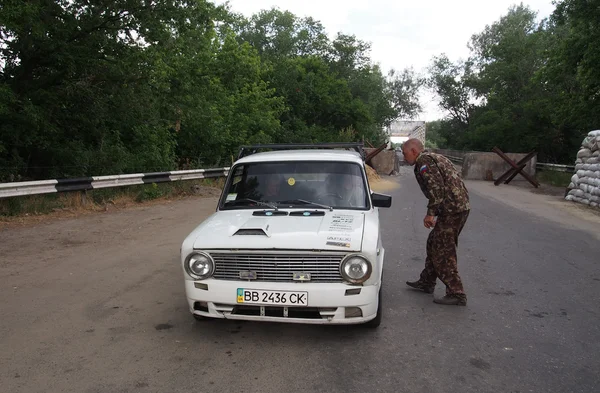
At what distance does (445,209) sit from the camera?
4.84 metres

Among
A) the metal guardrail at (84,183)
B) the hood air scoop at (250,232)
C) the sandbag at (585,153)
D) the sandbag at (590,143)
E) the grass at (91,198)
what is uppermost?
the sandbag at (590,143)

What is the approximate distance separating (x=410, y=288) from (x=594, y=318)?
1864 millimetres

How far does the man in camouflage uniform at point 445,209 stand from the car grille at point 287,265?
158 centimetres

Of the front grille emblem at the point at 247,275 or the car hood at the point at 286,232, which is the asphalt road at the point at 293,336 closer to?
the front grille emblem at the point at 247,275

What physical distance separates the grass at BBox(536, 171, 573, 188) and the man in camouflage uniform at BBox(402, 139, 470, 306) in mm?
17425

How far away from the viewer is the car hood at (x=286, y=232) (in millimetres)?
3705

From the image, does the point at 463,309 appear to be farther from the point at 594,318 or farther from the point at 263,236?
the point at 263,236

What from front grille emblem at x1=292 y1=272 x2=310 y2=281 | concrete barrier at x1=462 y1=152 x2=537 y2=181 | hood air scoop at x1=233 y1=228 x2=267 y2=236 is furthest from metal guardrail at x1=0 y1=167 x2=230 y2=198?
concrete barrier at x1=462 y1=152 x2=537 y2=181

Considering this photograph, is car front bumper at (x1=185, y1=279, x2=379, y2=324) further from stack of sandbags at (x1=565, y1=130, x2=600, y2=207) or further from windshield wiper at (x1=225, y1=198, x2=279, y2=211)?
stack of sandbags at (x1=565, y1=130, x2=600, y2=207)

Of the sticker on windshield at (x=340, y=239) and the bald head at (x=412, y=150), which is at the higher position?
the bald head at (x=412, y=150)

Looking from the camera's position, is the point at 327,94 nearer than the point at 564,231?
No

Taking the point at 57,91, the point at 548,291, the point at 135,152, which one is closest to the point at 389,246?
the point at 548,291

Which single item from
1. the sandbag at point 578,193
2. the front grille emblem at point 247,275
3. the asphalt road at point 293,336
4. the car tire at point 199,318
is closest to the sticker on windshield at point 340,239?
the front grille emblem at point 247,275

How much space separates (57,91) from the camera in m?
11.9
